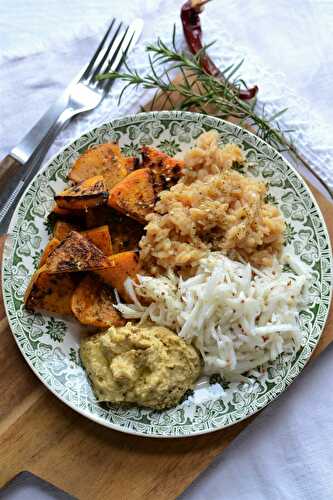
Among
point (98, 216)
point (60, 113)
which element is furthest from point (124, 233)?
point (60, 113)

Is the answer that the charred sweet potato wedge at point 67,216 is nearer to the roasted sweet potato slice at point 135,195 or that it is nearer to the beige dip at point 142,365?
the roasted sweet potato slice at point 135,195

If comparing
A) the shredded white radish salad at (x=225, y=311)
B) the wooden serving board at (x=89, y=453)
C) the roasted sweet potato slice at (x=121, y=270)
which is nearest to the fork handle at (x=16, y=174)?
the roasted sweet potato slice at (x=121, y=270)

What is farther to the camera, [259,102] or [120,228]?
[259,102]

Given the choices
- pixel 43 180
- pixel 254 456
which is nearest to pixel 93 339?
pixel 43 180

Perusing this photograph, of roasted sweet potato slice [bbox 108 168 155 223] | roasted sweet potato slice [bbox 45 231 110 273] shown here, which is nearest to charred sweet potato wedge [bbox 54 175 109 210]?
roasted sweet potato slice [bbox 108 168 155 223]

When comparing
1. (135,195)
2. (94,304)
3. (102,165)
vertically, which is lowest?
(94,304)

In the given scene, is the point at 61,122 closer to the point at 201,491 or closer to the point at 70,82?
the point at 70,82

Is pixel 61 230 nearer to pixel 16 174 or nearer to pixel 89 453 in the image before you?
pixel 16 174
